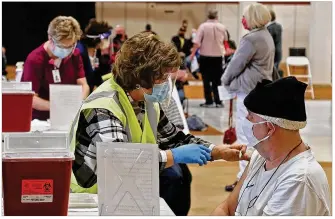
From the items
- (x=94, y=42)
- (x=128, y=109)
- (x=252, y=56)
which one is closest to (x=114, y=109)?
(x=128, y=109)

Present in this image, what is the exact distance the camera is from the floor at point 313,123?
303 inches

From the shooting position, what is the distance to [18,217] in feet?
6.75

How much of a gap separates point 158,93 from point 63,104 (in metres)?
1.57

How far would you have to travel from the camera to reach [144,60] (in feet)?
8.91

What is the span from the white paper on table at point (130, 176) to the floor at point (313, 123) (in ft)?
16.6

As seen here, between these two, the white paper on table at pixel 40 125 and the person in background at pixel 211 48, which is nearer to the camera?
the white paper on table at pixel 40 125

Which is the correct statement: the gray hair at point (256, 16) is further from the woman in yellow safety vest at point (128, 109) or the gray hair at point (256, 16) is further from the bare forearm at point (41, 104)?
the woman in yellow safety vest at point (128, 109)

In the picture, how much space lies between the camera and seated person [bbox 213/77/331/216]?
2230mm

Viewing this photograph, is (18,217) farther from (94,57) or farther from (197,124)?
(197,124)

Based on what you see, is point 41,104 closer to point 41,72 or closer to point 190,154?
point 41,72

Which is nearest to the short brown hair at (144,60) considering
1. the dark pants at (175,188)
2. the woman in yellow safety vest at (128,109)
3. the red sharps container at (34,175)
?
the woman in yellow safety vest at (128,109)

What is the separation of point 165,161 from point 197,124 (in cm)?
624

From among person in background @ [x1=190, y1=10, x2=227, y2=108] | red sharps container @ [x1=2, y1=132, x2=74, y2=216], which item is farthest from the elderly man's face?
person in background @ [x1=190, y1=10, x2=227, y2=108]

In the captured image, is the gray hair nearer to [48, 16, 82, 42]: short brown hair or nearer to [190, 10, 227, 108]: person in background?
[48, 16, 82, 42]: short brown hair
